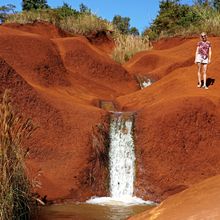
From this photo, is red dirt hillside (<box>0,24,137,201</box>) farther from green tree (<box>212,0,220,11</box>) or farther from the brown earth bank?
green tree (<box>212,0,220,11</box>)

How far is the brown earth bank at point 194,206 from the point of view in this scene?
5268 millimetres

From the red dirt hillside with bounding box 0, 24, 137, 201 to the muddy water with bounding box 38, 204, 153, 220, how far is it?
2.16ft

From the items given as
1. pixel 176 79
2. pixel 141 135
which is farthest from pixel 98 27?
pixel 141 135

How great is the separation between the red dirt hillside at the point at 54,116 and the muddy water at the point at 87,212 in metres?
0.66

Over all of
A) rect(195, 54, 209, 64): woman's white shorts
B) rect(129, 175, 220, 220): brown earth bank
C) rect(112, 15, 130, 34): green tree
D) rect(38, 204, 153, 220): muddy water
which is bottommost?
rect(38, 204, 153, 220): muddy water

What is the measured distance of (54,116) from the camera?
13234mm

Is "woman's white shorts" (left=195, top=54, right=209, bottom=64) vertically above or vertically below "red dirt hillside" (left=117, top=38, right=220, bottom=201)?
above

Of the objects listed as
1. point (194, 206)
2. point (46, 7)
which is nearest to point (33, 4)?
point (46, 7)

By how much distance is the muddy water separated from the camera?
9508 mm

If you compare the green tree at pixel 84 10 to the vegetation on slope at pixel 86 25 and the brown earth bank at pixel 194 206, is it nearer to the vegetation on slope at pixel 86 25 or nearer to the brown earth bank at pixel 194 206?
the vegetation on slope at pixel 86 25

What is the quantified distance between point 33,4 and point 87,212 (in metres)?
30.0

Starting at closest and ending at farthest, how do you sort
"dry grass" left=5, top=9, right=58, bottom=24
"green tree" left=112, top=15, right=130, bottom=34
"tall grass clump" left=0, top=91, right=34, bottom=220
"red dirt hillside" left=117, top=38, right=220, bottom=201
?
1. "tall grass clump" left=0, top=91, right=34, bottom=220
2. "red dirt hillside" left=117, top=38, right=220, bottom=201
3. "dry grass" left=5, top=9, right=58, bottom=24
4. "green tree" left=112, top=15, right=130, bottom=34


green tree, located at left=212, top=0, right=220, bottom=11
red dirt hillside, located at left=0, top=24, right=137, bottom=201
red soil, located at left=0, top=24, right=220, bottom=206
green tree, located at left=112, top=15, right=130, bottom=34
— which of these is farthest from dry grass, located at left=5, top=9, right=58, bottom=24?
green tree, located at left=112, top=15, right=130, bottom=34

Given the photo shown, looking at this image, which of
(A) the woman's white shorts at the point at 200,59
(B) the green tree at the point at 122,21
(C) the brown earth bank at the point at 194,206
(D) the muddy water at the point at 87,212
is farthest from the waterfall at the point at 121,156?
(B) the green tree at the point at 122,21
